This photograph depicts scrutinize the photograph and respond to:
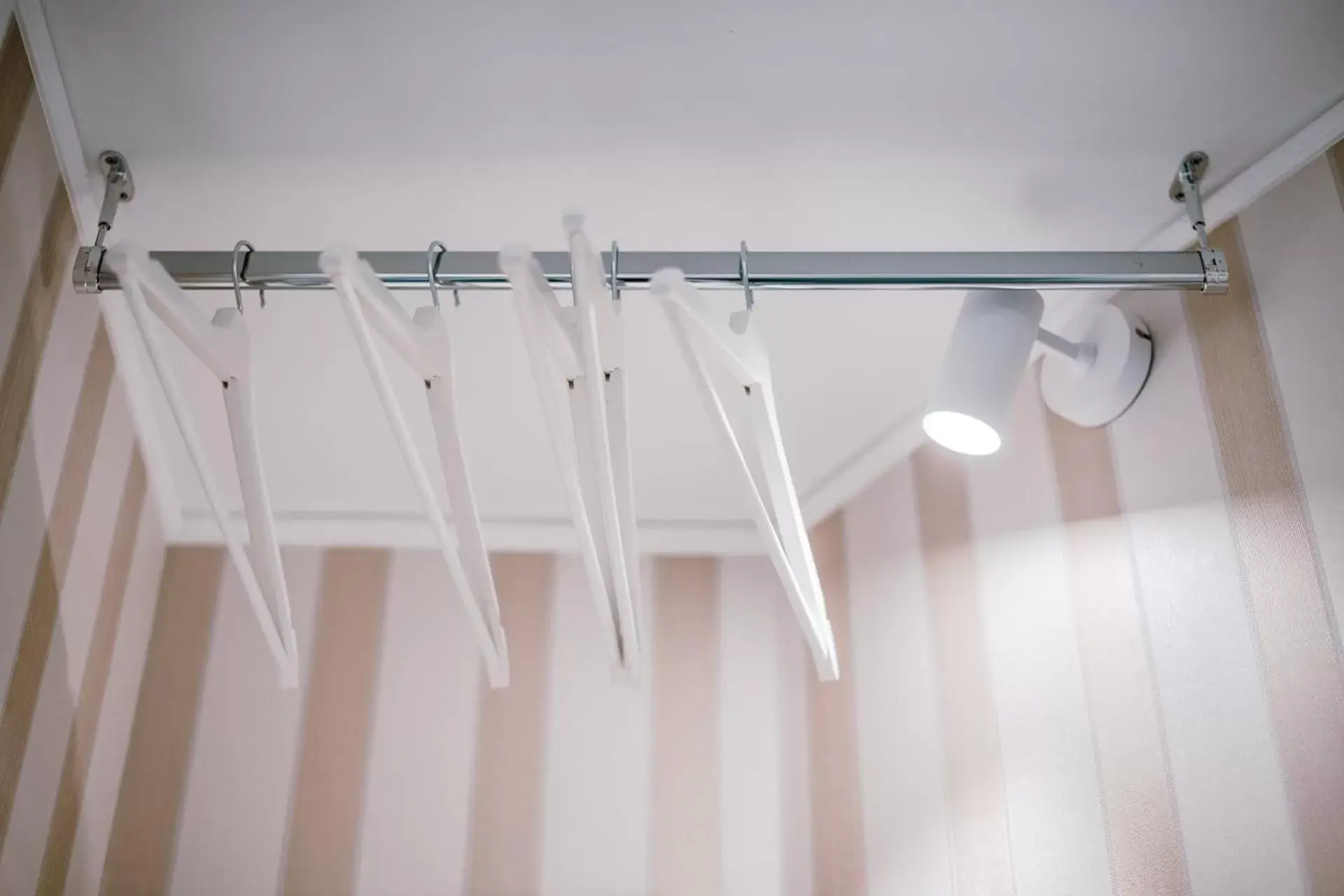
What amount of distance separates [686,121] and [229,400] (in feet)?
1.79

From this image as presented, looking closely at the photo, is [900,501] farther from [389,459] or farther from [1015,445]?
[389,459]

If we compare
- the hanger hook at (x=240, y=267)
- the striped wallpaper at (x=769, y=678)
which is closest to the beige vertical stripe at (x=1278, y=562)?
the striped wallpaper at (x=769, y=678)

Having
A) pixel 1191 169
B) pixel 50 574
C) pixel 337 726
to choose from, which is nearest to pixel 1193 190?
pixel 1191 169

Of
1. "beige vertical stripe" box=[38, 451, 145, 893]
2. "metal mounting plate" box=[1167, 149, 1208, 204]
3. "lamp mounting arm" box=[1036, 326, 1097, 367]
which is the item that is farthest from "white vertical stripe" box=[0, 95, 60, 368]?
"metal mounting plate" box=[1167, 149, 1208, 204]

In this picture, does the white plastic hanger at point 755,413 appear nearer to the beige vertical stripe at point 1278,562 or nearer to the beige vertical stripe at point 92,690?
the beige vertical stripe at point 1278,562

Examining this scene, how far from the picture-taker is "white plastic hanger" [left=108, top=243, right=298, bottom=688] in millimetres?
880

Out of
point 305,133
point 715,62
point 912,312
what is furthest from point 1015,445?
point 305,133

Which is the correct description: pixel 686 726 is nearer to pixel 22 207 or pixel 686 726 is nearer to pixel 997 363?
pixel 997 363

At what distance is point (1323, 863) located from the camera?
920mm

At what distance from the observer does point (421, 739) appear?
1.84 meters

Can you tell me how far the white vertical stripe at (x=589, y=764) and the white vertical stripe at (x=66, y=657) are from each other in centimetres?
76

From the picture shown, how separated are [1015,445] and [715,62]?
71cm

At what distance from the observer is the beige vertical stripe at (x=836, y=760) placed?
1.66m

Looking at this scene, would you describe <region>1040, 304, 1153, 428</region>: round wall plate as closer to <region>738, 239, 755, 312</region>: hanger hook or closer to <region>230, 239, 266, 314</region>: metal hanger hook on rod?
<region>738, 239, 755, 312</region>: hanger hook
